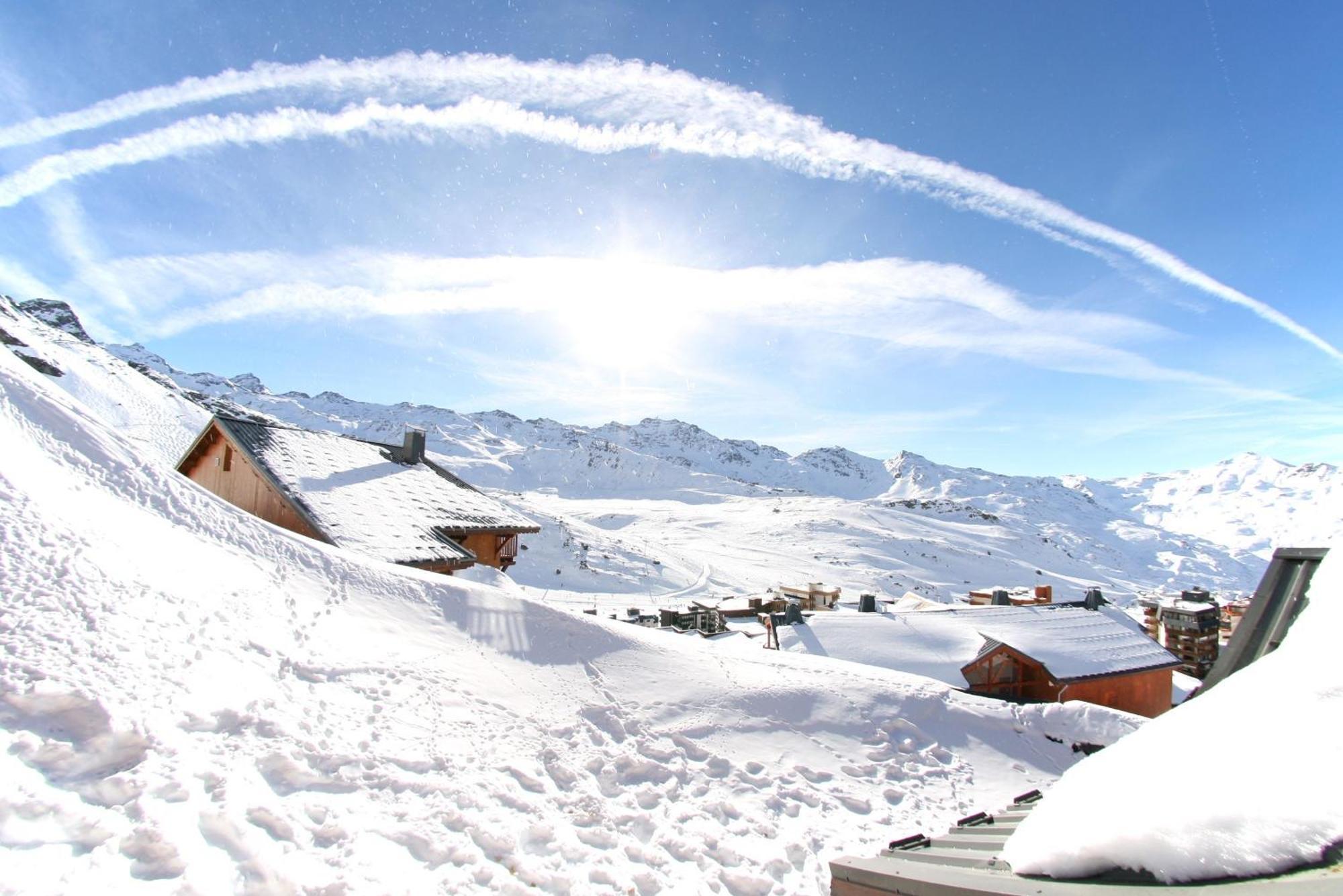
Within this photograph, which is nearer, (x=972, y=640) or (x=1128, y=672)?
(x=1128, y=672)

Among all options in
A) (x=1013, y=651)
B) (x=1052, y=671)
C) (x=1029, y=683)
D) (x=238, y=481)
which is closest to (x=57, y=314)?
(x=238, y=481)

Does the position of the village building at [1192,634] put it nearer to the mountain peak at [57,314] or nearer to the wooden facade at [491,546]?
the wooden facade at [491,546]

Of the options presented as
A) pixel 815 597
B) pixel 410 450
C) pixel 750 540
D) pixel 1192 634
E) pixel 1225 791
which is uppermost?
pixel 750 540

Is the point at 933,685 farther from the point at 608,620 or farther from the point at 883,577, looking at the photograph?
the point at 883,577

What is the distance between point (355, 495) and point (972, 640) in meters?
19.5

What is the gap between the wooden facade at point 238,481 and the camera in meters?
14.6

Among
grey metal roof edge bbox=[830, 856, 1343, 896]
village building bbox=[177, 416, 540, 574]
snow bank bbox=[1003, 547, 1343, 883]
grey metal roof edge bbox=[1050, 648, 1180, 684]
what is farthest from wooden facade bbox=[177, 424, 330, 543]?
grey metal roof edge bbox=[1050, 648, 1180, 684]

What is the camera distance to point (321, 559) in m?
8.03

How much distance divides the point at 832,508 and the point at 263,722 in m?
120

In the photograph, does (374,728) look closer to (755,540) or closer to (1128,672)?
(1128,672)

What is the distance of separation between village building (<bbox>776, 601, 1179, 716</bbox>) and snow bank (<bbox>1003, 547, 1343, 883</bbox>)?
17071mm

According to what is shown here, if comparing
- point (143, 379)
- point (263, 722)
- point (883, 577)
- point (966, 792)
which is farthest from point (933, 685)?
point (143, 379)

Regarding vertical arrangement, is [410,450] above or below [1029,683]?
above

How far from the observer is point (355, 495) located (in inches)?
628
